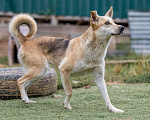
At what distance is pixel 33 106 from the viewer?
4410 millimetres

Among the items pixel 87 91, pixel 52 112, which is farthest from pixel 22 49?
pixel 87 91

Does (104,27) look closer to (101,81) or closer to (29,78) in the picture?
(101,81)

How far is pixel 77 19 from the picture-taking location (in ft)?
39.2

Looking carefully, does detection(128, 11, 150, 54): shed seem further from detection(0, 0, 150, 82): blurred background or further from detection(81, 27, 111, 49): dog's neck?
detection(81, 27, 111, 49): dog's neck

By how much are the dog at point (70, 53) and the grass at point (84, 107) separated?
22cm

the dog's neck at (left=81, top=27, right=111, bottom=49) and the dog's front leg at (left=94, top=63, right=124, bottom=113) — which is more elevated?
the dog's neck at (left=81, top=27, right=111, bottom=49)

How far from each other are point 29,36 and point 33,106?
147cm

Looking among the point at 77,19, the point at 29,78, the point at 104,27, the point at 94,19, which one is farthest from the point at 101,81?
the point at 77,19

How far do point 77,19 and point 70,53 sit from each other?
7.92m

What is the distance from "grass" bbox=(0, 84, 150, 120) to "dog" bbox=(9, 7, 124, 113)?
219mm

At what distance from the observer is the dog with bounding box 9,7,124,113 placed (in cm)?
409

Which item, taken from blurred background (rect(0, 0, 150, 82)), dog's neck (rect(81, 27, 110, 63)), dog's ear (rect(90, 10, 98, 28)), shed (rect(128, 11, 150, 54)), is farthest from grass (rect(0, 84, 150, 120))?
shed (rect(128, 11, 150, 54))

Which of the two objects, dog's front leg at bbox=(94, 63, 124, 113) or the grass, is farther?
dog's front leg at bbox=(94, 63, 124, 113)

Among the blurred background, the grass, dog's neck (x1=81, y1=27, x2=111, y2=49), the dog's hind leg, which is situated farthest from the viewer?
the blurred background
